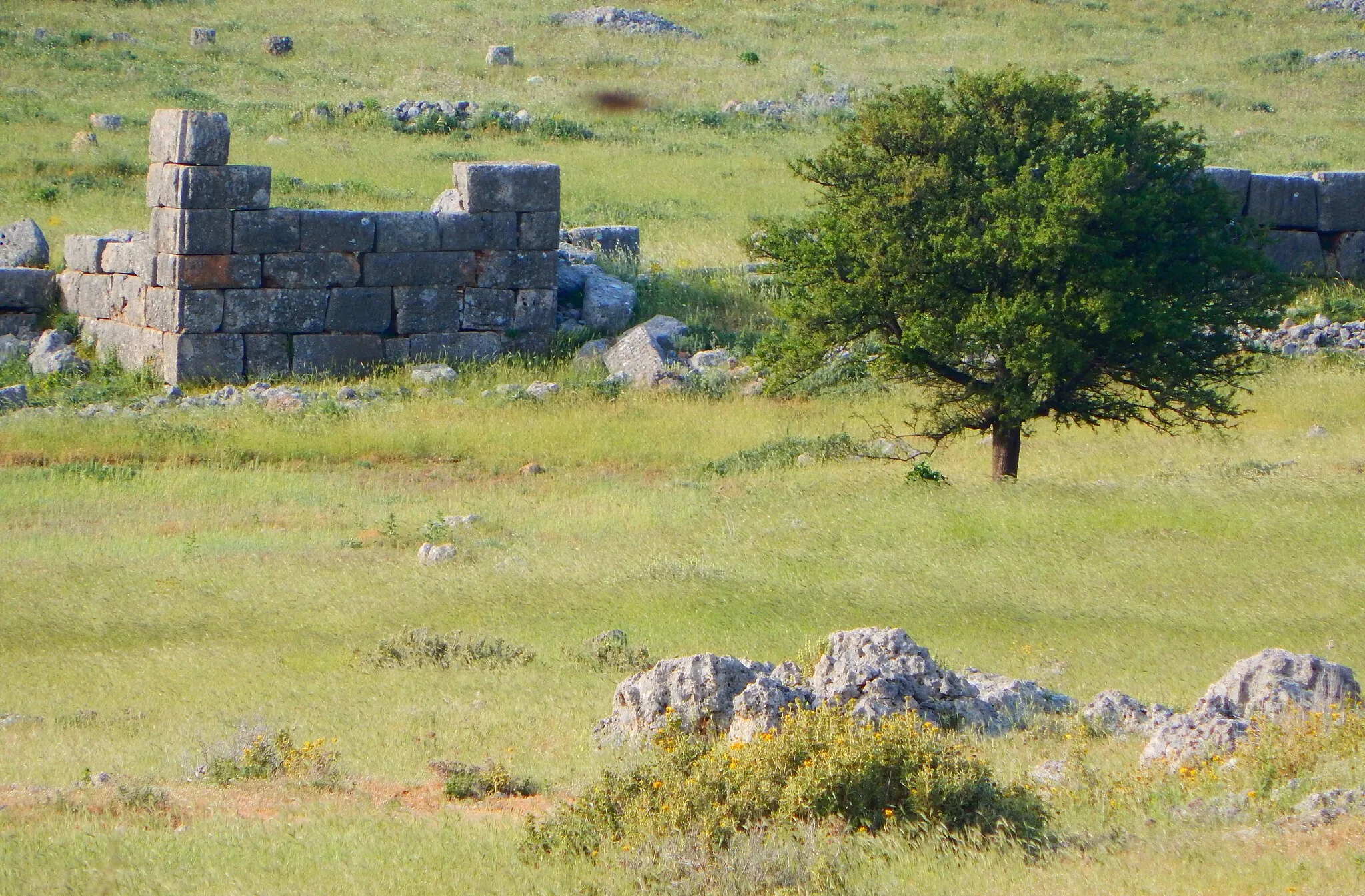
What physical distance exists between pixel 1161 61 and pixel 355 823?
46197mm

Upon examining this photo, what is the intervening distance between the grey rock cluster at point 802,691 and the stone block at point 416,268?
1397cm

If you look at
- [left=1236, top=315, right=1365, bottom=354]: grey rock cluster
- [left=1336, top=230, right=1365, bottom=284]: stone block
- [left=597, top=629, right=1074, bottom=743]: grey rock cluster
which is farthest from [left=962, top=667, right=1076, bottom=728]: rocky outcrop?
[left=1336, top=230, right=1365, bottom=284]: stone block

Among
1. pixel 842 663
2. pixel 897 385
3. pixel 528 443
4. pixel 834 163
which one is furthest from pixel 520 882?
pixel 897 385

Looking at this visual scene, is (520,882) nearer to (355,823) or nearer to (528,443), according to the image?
(355,823)

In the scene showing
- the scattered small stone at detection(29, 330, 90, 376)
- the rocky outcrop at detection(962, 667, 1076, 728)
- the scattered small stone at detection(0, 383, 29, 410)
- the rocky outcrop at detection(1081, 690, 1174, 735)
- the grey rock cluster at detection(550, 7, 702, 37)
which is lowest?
the scattered small stone at detection(0, 383, 29, 410)

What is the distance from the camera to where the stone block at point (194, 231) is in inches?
797

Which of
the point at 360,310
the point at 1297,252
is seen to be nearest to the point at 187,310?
the point at 360,310

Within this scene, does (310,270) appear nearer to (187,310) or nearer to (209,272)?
(209,272)

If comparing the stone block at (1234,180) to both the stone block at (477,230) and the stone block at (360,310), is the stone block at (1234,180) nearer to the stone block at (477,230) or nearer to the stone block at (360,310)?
the stone block at (477,230)

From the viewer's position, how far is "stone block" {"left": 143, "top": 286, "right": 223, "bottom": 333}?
20.4 m

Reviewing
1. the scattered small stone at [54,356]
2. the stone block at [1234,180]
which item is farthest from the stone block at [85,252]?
the stone block at [1234,180]

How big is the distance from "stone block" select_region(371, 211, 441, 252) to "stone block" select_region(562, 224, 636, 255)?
371cm

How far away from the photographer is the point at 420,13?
51750mm

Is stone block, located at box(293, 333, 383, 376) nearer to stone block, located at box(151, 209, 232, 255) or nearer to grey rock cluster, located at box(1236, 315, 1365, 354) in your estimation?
stone block, located at box(151, 209, 232, 255)
